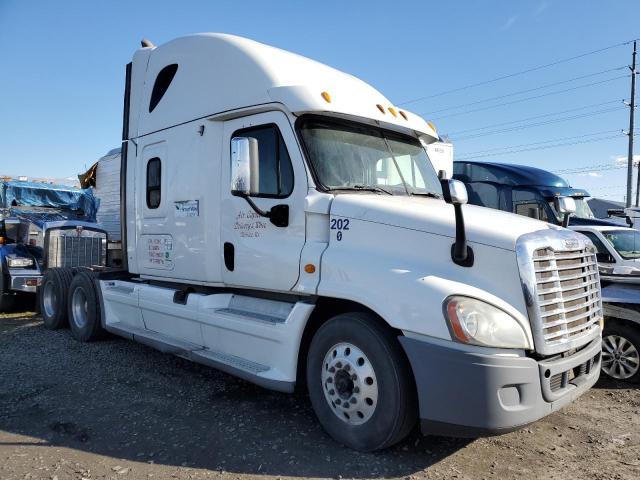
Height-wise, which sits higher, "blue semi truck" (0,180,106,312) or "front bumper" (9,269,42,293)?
"blue semi truck" (0,180,106,312)

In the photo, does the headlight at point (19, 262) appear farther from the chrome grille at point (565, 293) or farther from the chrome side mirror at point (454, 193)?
the chrome grille at point (565, 293)

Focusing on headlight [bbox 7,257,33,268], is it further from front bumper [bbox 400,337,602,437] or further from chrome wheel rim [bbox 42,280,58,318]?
front bumper [bbox 400,337,602,437]

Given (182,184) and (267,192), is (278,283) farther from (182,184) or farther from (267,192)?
(182,184)

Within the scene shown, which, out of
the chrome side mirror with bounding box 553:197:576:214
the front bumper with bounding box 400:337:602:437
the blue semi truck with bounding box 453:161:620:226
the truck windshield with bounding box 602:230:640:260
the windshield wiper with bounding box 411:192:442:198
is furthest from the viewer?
the blue semi truck with bounding box 453:161:620:226

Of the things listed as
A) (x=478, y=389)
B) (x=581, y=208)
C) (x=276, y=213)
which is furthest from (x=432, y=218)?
(x=581, y=208)

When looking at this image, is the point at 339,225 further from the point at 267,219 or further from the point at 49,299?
the point at 49,299

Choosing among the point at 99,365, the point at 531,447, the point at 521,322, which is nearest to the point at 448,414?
the point at 521,322

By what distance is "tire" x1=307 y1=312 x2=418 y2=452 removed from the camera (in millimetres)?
3463

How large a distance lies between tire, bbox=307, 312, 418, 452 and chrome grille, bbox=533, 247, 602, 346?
1003 millimetres

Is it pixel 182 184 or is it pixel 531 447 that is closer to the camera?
pixel 531 447

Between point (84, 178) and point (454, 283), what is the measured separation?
38.9 feet

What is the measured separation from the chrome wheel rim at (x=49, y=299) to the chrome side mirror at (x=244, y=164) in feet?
17.5

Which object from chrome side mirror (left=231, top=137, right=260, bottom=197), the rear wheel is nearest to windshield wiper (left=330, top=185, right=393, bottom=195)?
chrome side mirror (left=231, top=137, right=260, bottom=197)

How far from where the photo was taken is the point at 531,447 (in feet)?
12.8
